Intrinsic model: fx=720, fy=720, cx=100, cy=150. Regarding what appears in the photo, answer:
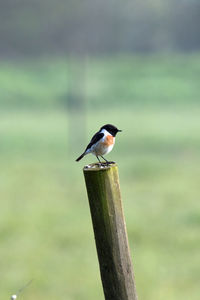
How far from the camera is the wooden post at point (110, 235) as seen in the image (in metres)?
3.08

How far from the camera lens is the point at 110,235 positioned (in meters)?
3.08

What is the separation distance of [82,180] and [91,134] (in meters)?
5.06

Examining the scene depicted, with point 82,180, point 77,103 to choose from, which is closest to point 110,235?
point 82,180

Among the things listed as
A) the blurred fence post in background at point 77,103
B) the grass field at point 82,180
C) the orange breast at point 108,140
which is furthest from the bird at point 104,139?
the blurred fence post in background at point 77,103

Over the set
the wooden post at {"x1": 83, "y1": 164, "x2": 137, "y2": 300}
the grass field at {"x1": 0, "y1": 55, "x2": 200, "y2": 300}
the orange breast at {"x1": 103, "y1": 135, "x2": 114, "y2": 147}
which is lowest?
the grass field at {"x1": 0, "y1": 55, "x2": 200, "y2": 300}

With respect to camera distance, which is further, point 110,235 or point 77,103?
point 77,103

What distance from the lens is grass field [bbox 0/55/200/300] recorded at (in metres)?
8.75

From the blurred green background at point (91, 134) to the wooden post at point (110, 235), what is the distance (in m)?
4.87

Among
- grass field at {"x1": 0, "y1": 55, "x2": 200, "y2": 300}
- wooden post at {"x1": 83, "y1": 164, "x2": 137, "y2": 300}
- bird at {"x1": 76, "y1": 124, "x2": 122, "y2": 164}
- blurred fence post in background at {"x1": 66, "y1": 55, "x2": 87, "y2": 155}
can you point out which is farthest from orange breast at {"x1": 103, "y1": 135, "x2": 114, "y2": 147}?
blurred fence post in background at {"x1": 66, "y1": 55, "x2": 87, "y2": 155}

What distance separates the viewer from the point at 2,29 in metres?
23.6

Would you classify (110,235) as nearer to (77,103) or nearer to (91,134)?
(91,134)

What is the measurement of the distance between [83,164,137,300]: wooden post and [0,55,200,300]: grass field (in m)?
4.87

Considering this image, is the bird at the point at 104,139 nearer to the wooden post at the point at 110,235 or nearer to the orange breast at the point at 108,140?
the orange breast at the point at 108,140

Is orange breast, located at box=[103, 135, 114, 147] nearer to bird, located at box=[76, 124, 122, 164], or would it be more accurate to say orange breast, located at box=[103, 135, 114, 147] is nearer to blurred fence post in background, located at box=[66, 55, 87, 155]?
bird, located at box=[76, 124, 122, 164]
